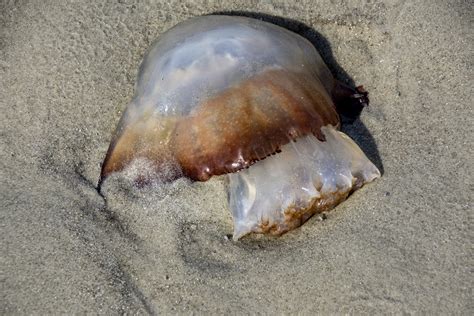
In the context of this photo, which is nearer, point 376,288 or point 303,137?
point 376,288

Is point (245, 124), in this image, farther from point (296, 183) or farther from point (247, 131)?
point (296, 183)

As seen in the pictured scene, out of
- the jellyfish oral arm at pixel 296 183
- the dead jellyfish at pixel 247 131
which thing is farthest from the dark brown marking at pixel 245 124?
the jellyfish oral arm at pixel 296 183

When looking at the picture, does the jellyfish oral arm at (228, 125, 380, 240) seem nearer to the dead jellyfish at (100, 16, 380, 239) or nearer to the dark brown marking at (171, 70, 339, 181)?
the dead jellyfish at (100, 16, 380, 239)

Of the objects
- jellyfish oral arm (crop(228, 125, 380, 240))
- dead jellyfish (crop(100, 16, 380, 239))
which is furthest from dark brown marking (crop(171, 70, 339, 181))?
jellyfish oral arm (crop(228, 125, 380, 240))

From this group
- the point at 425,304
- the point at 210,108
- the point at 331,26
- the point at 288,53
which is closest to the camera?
the point at 425,304

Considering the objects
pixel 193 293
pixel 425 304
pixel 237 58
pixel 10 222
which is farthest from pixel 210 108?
pixel 425 304

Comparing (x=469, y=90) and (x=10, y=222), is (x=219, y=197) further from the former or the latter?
(x=469, y=90)

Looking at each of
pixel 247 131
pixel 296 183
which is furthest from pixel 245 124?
pixel 296 183
